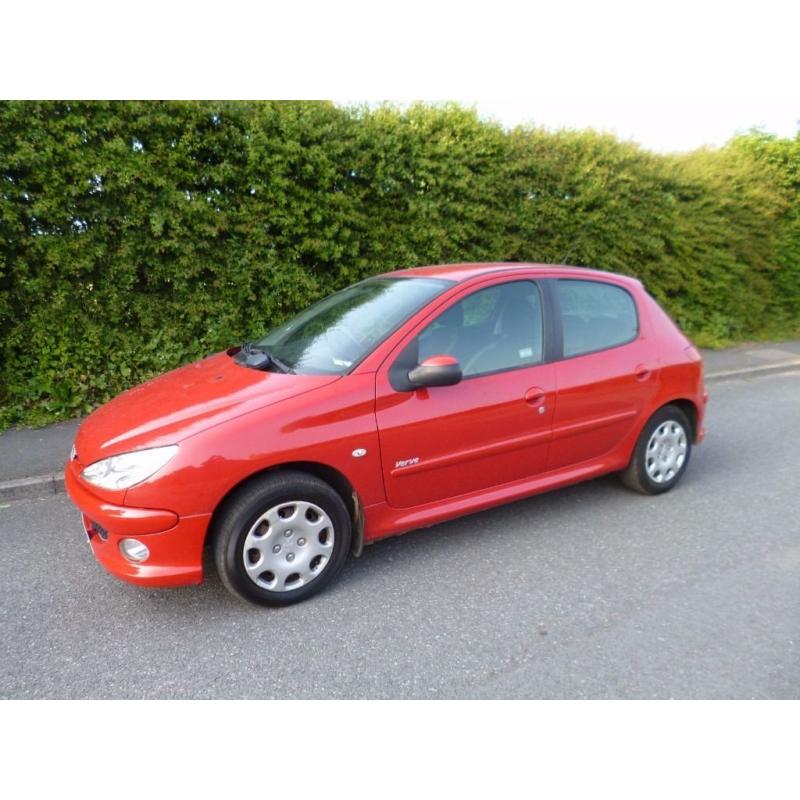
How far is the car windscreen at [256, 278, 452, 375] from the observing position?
3.19 metres

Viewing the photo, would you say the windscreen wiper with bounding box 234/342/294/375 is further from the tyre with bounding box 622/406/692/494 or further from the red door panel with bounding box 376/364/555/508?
the tyre with bounding box 622/406/692/494

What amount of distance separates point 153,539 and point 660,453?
129 inches

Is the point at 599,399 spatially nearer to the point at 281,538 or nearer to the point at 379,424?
the point at 379,424

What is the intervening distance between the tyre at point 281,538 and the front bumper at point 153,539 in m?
0.12

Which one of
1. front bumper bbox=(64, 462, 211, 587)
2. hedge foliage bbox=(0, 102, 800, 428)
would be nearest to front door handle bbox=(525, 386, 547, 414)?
front bumper bbox=(64, 462, 211, 587)

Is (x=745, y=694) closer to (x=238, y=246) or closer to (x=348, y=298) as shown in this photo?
(x=348, y=298)

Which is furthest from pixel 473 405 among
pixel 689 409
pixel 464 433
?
pixel 689 409

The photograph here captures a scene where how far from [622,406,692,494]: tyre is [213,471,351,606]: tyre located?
2171 millimetres

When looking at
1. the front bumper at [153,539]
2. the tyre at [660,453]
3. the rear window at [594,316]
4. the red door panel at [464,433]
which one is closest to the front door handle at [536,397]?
the red door panel at [464,433]

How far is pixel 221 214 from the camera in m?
5.86

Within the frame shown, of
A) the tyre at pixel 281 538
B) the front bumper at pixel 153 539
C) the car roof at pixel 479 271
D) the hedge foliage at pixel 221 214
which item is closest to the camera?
the front bumper at pixel 153 539

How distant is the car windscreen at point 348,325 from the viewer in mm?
3189

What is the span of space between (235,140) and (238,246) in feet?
3.29

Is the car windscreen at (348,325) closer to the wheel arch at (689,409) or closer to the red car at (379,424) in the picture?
the red car at (379,424)
